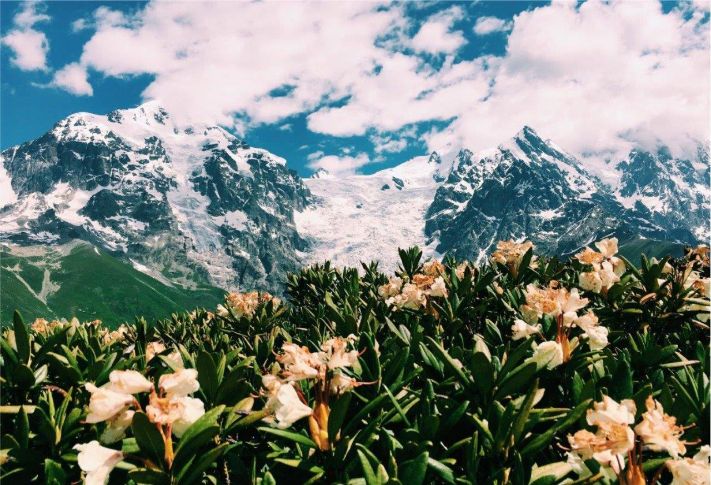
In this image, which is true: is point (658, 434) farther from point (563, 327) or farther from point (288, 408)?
point (288, 408)

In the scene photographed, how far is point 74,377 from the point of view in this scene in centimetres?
348

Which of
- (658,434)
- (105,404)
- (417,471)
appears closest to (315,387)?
(417,471)

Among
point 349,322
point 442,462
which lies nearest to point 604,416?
point 442,462

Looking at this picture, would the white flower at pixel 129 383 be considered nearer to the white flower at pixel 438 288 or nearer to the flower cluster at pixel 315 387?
the flower cluster at pixel 315 387

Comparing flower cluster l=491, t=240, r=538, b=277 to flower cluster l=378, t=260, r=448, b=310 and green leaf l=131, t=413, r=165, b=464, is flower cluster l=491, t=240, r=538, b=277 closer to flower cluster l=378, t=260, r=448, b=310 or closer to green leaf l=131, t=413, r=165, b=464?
flower cluster l=378, t=260, r=448, b=310

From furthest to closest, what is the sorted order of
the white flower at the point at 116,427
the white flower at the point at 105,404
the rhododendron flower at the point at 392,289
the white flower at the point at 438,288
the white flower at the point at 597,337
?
the rhododendron flower at the point at 392,289
the white flower at the point at 438,288
the white flower at the point at 597,337
the white flower at the point at 116,427
the white flower at the point at 105,404

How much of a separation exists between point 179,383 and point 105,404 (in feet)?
1.01

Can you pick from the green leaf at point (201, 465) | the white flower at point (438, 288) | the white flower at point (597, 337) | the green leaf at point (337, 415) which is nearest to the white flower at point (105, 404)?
the green leaf at point (201, 465)

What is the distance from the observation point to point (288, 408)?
2.42 meters

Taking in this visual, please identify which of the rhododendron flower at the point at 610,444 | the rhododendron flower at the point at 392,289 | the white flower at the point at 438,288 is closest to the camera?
the rhododendron flower at the point at 610,444

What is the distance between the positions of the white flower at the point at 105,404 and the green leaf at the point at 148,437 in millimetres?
171

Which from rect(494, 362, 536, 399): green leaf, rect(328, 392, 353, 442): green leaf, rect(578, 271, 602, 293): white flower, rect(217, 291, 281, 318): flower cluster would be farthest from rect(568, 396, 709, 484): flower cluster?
rect(217, 291, 281, 318): flower cluster

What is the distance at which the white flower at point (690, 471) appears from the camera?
1.93 m

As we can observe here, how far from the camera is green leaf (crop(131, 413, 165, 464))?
78.9 inches
